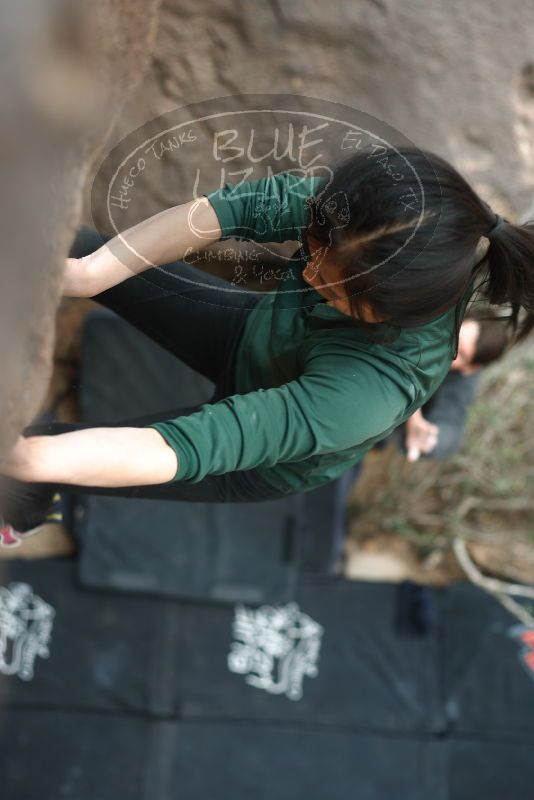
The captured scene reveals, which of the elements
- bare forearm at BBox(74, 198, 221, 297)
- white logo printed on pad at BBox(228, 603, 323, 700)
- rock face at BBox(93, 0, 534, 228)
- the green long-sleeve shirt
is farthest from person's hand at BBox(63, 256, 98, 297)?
white logo printed on pad at BBox(228, 603, 323, 700)

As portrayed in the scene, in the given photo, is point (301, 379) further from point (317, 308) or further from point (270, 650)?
point (270, 650)

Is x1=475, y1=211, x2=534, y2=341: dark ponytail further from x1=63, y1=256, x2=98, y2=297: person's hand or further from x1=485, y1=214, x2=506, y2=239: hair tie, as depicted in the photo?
x1=63, y1=256, x2=98, y2=297: person's hand

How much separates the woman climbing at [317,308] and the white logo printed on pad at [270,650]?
1.34 meters

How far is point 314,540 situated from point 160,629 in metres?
0.45

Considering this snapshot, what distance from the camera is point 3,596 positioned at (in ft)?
7.47

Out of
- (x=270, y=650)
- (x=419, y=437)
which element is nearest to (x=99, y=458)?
(x=419, y=437)

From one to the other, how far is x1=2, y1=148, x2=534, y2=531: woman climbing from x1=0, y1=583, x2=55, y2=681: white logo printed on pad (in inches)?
53.8

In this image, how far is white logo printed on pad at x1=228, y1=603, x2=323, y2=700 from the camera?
2301 mm

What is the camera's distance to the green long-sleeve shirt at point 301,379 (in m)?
0.79

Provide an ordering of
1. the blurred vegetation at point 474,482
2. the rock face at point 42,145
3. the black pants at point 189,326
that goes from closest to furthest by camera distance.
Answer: the rock face at point 42,145 < the black pants at point 189,326 < the blurred vegetation at point 474,482

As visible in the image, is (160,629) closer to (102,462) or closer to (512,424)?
(512,424)

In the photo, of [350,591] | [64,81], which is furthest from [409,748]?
[64,81]

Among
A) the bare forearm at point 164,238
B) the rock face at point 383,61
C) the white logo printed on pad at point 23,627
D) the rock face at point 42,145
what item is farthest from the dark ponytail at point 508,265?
the white logo printed on pad at point 23,627

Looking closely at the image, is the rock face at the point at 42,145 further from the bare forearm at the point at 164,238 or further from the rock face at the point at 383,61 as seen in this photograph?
the rock face at the point at 383,61
